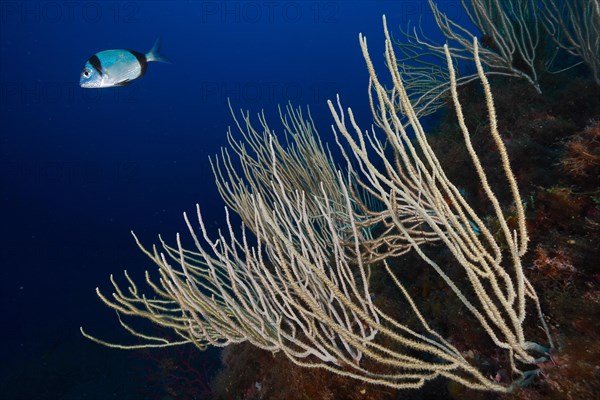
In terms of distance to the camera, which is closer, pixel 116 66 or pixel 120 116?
pixel 116 66

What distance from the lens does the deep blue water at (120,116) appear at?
30.1 metres

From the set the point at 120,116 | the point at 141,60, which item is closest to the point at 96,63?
the point at 141,60

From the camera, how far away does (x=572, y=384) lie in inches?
50.4

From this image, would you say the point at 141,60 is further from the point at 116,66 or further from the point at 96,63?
the point at 96,63

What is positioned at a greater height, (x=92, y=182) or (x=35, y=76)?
(x=35, y=76)

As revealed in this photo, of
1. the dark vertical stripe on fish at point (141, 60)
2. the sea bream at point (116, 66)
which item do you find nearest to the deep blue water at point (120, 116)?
the sea bream at point (116, 66)

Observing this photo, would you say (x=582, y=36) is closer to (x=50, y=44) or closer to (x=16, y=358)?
(x=16, y=358)

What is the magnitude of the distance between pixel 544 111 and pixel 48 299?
32.5 metres

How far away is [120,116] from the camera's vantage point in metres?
57.5

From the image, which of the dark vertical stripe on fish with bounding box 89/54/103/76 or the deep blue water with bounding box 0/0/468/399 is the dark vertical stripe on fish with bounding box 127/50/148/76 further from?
the deep blue water with bounding box 0/0/468/399

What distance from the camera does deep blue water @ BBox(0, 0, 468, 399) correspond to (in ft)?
98.8

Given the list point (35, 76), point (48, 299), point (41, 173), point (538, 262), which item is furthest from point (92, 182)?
point (538, 262)

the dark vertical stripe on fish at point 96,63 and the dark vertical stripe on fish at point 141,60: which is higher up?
the dark vertical stripe on fish at point 96,63

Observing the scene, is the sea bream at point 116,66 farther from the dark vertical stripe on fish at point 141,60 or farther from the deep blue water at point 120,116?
the deep blue water at point 120,116
